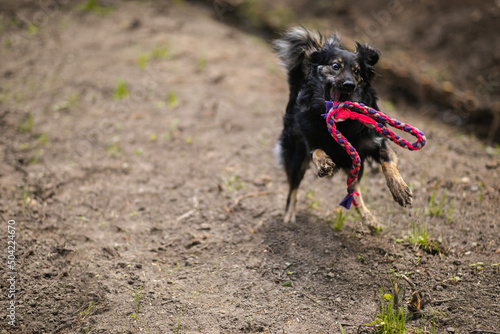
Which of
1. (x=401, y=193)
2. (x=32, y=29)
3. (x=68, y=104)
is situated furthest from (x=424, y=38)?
(x=32, y=29)

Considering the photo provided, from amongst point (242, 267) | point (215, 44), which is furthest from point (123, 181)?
point (215, 44)

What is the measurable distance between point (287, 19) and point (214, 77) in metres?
2.27

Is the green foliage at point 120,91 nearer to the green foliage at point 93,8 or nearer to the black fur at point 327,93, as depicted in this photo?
the black fur at point 327,93

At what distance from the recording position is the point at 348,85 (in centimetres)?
267

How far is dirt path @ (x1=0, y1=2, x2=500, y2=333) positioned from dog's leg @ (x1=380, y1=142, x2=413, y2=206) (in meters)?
0.53

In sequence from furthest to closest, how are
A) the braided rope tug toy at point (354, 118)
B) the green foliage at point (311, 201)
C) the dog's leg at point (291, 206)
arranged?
the green foliage at point (311, 201)
the dog's leg at point (291, 206)
the braided rope tug toy at point (354, 118)

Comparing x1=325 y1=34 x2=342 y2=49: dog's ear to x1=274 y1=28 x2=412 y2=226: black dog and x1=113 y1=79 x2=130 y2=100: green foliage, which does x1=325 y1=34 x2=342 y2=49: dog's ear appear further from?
x1=113 y1=79 x2=130 y2=100: green foliage

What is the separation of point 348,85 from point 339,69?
273 mm

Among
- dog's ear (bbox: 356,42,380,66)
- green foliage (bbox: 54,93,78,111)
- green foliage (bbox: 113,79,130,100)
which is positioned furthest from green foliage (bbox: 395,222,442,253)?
green foliage (bbox: 54,93,78,111)

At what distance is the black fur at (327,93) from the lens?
2.87 m

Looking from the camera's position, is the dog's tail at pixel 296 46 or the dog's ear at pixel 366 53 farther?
the dog's tail at pixel 296 46

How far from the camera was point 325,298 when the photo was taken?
2.63 metres

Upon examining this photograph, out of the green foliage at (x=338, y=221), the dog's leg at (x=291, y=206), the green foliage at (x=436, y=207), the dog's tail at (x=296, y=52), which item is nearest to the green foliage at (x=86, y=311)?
the dog's leg at (x=291, y=206)

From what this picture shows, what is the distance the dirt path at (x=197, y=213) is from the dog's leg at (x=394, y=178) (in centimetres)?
53
